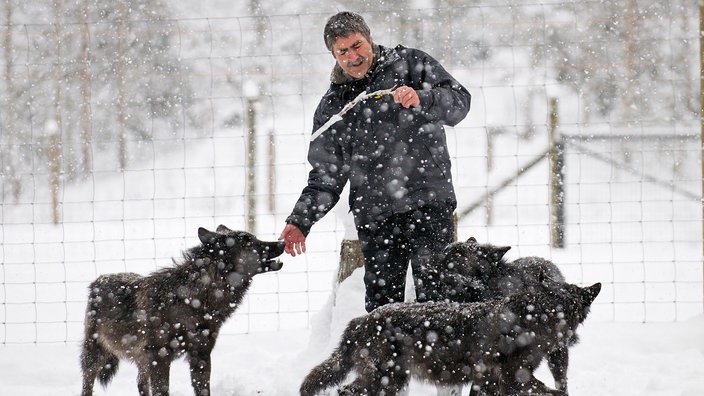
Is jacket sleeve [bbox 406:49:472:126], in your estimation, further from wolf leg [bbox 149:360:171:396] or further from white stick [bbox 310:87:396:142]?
wolf leg [bbox 149:360:171:396]

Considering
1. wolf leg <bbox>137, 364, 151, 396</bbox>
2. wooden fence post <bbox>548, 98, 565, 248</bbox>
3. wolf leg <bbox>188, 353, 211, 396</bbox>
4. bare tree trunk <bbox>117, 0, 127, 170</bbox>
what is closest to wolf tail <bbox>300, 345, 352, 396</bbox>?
wolf leg <bbox>188, 353, 211, 396</bbox>

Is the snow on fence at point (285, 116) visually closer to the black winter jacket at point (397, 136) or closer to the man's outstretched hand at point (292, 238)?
the man's outstretched hand at point (292, 238)

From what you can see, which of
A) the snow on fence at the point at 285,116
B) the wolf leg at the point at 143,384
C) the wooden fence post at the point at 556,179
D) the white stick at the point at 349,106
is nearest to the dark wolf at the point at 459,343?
the white stick at the point at 349,106

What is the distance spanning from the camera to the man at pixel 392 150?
11.7ft

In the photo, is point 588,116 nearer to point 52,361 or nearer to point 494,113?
point 494,113

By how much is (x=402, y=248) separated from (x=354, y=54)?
1.10 metres

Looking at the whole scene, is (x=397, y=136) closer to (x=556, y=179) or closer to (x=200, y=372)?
(x=200, y=372)

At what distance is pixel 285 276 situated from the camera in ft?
30.8

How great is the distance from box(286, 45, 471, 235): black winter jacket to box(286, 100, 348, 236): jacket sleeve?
0.11 metres

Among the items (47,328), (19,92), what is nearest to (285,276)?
(47,328)

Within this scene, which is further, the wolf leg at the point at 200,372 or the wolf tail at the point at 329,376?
the wolf leg at the point at 200,372

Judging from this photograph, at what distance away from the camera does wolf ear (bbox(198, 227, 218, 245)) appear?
12.6 feet

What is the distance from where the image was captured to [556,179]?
7941mm

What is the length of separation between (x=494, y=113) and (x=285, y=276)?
964 centimetres
